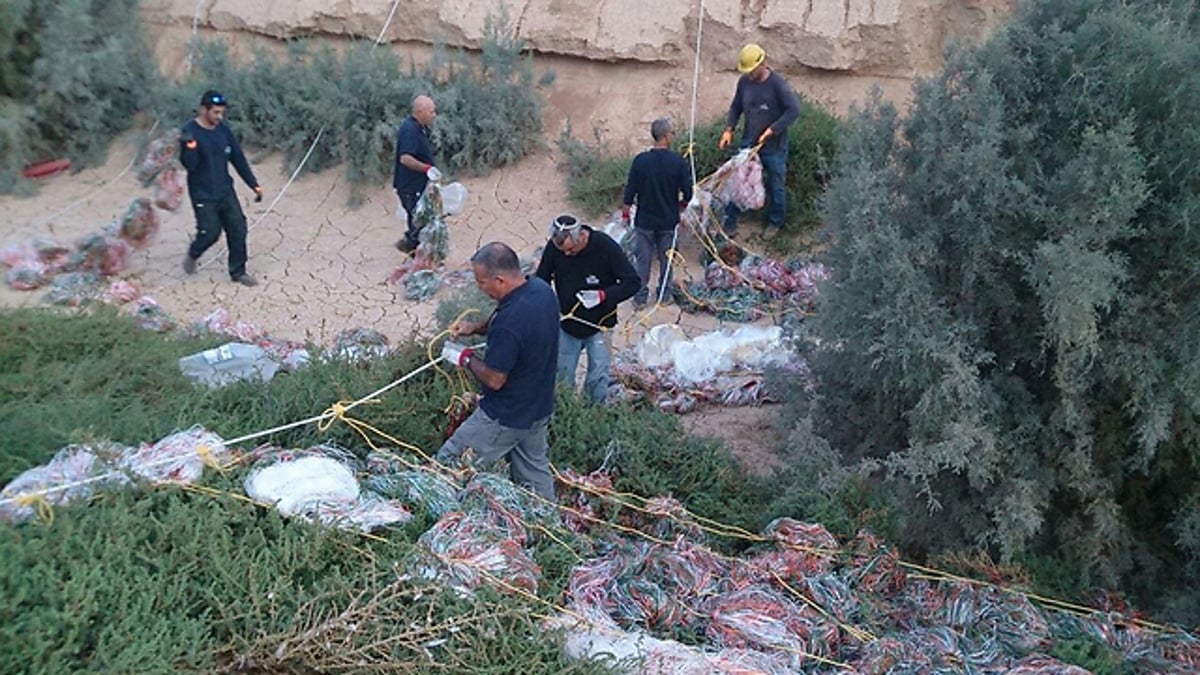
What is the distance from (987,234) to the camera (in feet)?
18.8

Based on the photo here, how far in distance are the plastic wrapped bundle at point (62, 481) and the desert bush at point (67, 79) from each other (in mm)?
8175

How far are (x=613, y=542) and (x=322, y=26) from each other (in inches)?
379

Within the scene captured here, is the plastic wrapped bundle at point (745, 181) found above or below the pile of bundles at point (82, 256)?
above

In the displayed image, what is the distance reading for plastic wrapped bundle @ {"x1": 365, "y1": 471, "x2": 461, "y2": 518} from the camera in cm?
514

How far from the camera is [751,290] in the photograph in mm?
9945

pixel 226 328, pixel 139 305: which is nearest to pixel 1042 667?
pixel 226 328

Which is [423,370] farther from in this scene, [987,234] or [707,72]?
[707,72]

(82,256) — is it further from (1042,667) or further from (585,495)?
(1042,667)

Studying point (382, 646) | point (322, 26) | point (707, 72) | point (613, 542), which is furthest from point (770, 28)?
point (382, 646)

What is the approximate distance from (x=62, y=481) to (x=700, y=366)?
4.90 m

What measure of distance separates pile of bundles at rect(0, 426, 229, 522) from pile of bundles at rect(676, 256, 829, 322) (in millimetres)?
5498

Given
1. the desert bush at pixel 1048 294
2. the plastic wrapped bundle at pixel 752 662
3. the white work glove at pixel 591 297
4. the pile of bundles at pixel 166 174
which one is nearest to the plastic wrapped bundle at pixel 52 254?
the pile of bundles at pixel 166 174

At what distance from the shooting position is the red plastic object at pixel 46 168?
40.1 feet

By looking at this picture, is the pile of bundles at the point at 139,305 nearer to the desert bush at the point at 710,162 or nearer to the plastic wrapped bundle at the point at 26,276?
the plastic wrapped bundle at the point at 26,276
